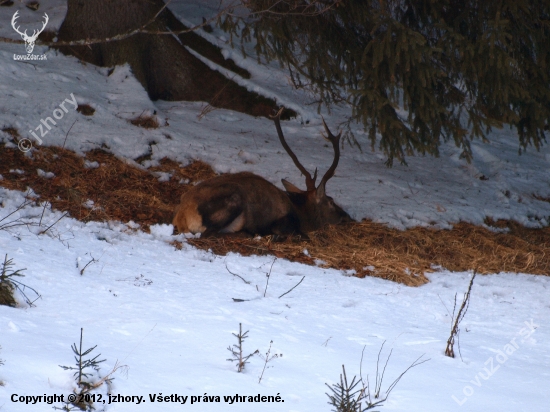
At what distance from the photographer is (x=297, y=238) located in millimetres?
8008

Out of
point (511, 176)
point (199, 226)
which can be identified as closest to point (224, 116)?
point (199, 226)

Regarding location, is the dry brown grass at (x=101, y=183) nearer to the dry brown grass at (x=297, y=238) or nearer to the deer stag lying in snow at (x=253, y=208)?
the dry brown grass at (x=297, y=238)

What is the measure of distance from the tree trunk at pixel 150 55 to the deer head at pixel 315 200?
134 inches

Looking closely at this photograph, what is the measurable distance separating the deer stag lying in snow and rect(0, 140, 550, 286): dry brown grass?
31cm

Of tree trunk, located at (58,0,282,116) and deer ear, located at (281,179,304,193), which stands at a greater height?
tree trunk, located at (58,0,282,116)

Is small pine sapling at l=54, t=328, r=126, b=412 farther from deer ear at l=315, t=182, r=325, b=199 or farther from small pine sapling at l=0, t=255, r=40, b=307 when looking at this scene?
deer ear at l=315, t=182, r=325, b=199

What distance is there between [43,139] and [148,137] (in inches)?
64.2

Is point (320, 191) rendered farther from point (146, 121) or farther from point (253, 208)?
point (146, 121)

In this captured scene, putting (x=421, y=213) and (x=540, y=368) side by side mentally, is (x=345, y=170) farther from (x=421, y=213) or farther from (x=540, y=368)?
(x=540, y=368)

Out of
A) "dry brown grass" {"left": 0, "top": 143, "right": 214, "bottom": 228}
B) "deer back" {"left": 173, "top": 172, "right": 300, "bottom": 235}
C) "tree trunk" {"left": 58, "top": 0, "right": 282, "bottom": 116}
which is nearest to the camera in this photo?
"dry brown grass" {"left": 0, "top": 143, "right": 214, "bottom": 228}

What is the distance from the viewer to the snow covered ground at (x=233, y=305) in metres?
3.69

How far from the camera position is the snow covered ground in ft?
12.1

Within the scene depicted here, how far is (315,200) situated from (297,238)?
3.97 ft

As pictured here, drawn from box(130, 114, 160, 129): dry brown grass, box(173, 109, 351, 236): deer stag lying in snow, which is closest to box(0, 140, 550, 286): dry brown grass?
box(173, 109, 351, 236): deer stag lying in snow
